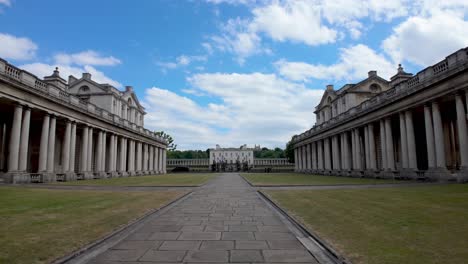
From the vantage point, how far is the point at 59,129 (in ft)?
132

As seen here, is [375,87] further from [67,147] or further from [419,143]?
[67,147]

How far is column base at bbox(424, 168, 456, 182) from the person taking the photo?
22581 millimetres

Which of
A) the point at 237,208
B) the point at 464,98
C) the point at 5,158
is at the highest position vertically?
the point at 464,98

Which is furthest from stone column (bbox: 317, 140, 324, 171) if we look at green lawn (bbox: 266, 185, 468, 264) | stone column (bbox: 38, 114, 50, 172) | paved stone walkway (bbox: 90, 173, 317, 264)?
paved stone walkway (bbox: 90, 173, 317, 264)

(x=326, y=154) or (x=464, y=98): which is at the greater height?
(x=464, y=98)

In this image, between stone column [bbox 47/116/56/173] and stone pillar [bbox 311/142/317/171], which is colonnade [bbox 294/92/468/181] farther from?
stone column [bbox 47/116/56/173]

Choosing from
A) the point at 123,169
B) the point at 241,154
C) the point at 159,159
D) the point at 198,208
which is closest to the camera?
the point at 198,208

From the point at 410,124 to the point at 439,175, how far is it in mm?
7038

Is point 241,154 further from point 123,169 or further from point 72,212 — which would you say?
point 72,212

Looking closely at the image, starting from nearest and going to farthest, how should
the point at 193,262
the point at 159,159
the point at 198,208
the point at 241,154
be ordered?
the point at 193,262, the point at 198,208, the point at 159,159, the point at 241,154

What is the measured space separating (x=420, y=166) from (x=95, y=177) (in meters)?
42.1

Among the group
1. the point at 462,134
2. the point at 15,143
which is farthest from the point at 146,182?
the point at 462,134

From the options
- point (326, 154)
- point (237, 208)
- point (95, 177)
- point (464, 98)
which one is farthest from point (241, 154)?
point (237, 208)

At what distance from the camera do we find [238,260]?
5.20 metres
